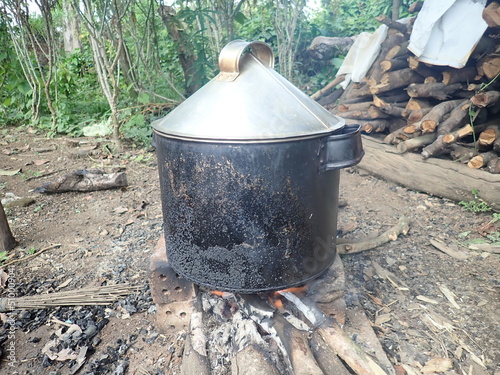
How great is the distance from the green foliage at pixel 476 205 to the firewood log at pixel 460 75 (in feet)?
4.29

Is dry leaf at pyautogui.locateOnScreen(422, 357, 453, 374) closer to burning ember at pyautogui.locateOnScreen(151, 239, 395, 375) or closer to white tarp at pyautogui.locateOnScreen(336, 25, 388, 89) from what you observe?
burning ember at pyautogui.locateOnScreen(151, 239, 395, 375)

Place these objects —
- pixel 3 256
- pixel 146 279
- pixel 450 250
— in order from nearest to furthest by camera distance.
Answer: pixel 146 279, pixel 3 256, pixel 450 250

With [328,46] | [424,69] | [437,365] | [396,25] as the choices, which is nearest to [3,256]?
[437,365]

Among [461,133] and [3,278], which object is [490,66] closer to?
[461,133]

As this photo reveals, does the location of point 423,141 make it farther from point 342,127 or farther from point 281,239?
point 281,239

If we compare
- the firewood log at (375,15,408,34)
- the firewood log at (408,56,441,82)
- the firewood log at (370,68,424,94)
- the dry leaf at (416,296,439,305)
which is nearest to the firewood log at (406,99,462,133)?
the firewood log at (408,56,441,82)

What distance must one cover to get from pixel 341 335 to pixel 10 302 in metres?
1.88

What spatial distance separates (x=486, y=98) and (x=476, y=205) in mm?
1000

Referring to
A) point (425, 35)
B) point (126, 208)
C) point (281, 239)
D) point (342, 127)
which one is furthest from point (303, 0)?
point (281, 239)

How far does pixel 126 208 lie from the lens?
3500mm

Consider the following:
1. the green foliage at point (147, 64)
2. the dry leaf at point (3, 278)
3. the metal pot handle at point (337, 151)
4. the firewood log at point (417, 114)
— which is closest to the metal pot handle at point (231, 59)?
the metal pot handle at point (337, 151)

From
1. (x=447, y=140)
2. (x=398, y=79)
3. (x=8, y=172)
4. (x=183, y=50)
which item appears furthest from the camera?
A: (x=183, y=50)

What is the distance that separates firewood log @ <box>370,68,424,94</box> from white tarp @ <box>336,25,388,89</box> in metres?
0.45

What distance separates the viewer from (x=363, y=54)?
15.8 ft
